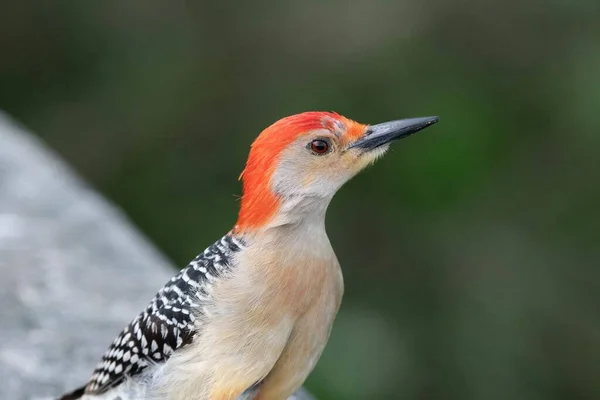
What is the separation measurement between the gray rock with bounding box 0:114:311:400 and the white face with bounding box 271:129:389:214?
1.46 metres

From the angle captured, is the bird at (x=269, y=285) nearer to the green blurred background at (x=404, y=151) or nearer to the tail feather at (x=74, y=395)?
the tail feather at (x=74, y=395)

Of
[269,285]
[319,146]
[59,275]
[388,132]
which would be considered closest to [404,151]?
[59,275]

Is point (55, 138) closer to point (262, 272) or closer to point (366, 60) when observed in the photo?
point (366, 60)

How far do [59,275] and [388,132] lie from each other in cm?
248

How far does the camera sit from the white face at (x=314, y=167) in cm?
343

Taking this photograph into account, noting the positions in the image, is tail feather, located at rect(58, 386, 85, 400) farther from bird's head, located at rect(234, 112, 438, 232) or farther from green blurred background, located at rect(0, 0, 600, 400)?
green blurred background, located at rect(0, 0, 600, 400)

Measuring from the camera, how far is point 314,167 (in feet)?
11.3

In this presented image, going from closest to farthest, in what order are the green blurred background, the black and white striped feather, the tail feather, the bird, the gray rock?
the bird, the black and white striped feather, the tail feather, the gray rock, the green blurred background

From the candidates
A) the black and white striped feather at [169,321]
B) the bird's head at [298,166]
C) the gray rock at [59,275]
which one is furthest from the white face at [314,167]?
the gray rock at [59,275]

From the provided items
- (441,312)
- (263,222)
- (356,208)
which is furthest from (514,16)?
(263,222)

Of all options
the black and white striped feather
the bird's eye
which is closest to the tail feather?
the black and white striped feather

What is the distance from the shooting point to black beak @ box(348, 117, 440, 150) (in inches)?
139

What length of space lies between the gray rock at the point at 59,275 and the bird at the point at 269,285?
A: 105cm

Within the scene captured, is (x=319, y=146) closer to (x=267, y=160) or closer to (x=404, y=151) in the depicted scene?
(x=267, y=160)
